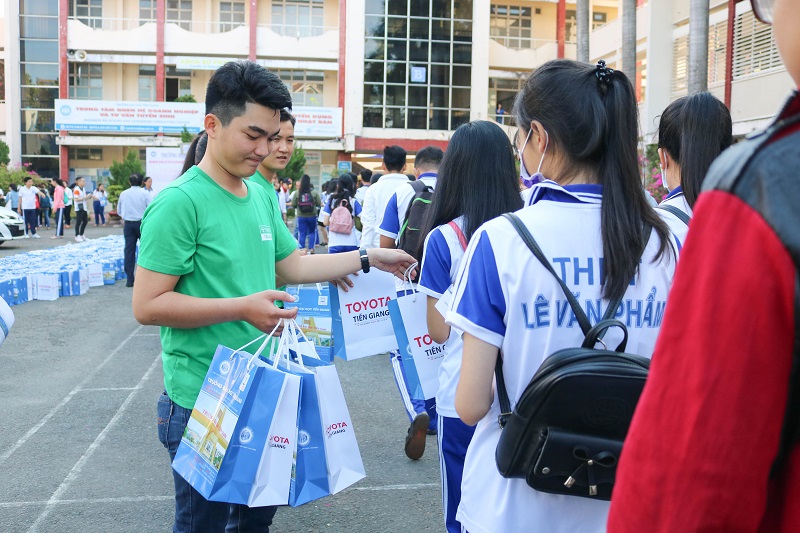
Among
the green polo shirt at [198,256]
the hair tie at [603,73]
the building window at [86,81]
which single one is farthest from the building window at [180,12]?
the hair tie at [603,73]

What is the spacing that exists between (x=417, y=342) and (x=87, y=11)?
47935 millimetres

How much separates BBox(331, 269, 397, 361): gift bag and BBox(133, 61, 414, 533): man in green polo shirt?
0.78m

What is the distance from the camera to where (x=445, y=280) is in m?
3.02

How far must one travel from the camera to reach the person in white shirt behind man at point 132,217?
12.9 m

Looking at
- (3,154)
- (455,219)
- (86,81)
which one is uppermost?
(86,81)

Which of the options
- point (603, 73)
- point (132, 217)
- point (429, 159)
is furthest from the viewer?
point (132, 217)

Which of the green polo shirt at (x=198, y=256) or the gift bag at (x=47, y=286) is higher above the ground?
the green polo shirt at (x=198, y=256)

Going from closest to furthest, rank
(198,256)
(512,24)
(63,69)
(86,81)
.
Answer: (198,256) < (63,69) < (86,81) < (512,24)

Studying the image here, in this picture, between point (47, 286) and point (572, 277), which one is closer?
point (572, 277)

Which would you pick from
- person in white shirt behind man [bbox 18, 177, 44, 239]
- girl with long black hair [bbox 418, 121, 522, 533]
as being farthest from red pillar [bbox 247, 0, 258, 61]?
girl with long black hair [bbox 418, 121, 522, 533]

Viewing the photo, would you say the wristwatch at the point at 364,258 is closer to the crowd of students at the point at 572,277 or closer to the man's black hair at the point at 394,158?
the crowd of students at the point at 572,277

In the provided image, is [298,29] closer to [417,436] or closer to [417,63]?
[417,63]

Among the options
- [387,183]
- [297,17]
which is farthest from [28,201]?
[297,17]

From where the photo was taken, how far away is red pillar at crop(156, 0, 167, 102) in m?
43.1
